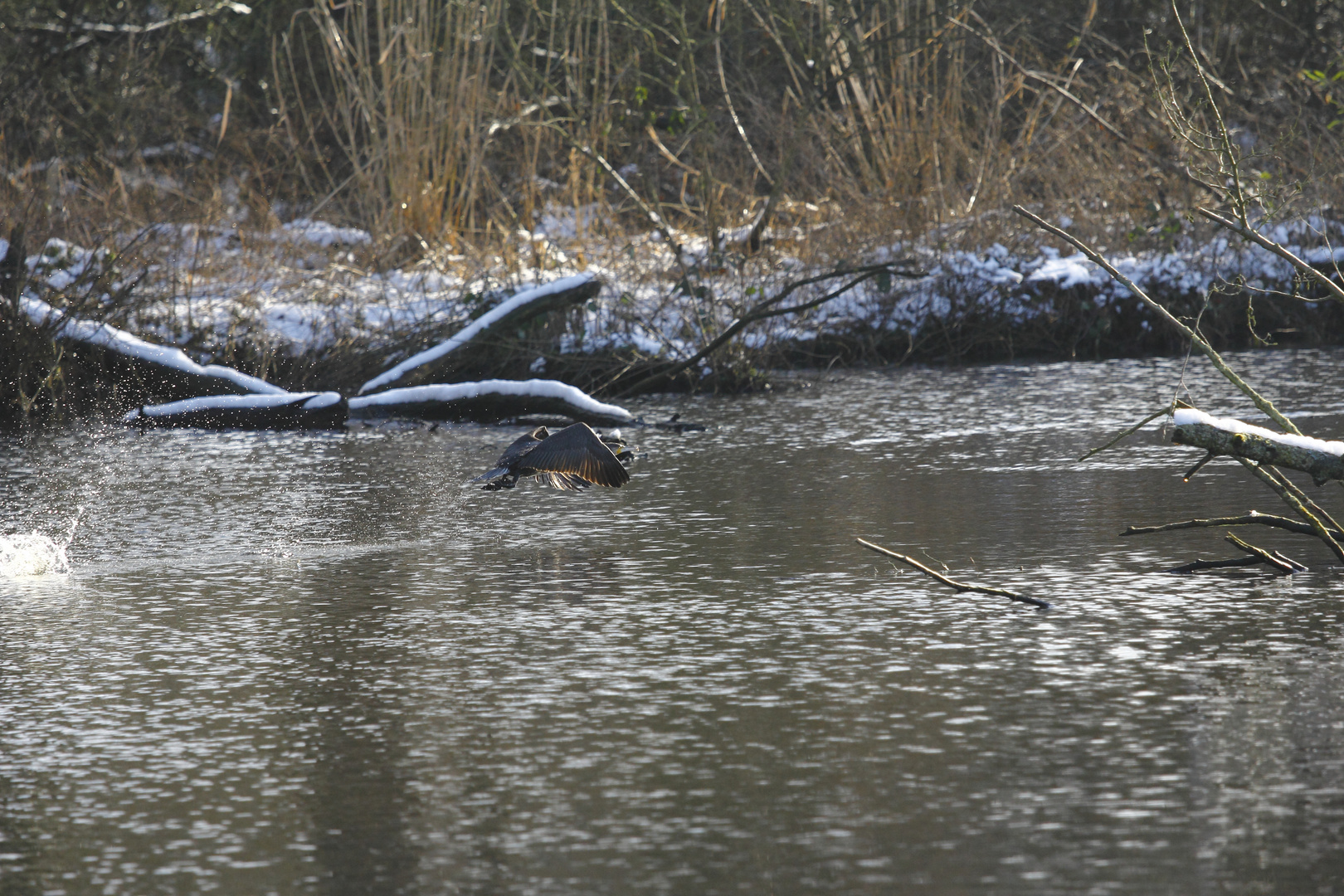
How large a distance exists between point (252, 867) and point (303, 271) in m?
11.1

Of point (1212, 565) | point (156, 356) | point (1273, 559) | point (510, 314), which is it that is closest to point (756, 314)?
point (510, 314)

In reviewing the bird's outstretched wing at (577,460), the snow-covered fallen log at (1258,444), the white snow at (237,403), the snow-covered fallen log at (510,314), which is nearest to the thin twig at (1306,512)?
the snow-covered fallen log at (1258,444)

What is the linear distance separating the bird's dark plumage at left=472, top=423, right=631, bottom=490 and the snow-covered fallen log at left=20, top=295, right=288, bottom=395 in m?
4.50

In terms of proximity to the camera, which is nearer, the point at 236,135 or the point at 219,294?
the point at 219,294

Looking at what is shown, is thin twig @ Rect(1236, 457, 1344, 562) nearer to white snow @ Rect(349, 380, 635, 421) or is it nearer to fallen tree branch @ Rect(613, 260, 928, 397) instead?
white snow @ Rect(349, 380, 635, 421)

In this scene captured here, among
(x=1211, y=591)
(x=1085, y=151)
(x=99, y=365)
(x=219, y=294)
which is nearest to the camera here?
(x=1211, y=591)

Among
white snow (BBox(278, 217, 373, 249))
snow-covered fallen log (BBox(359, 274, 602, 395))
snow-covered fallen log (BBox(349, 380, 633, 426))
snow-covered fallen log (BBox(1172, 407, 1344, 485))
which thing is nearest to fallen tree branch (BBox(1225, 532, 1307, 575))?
snow-covered fallen log (BBox(1172, 407, 1344, 485))

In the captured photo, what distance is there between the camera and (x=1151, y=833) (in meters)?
3.25

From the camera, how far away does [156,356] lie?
11.1 meters

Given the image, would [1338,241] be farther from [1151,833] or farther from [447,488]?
[1151,833]

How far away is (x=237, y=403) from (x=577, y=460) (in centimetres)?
444

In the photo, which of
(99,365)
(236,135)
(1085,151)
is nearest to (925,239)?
(1085,151)

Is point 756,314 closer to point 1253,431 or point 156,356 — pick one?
point 156,356

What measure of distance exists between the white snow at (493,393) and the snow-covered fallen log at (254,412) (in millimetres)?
280
